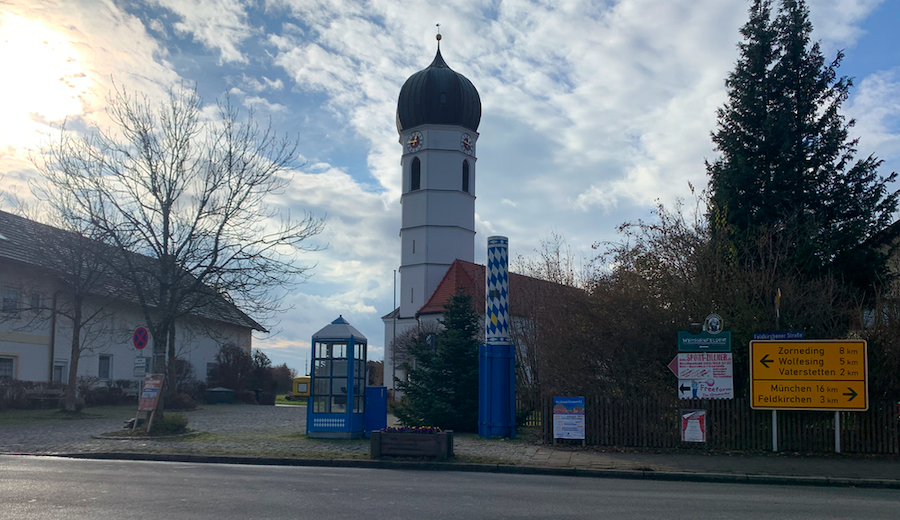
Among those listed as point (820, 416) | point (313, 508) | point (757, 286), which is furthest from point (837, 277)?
point (313, 508)

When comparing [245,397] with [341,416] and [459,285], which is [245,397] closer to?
[459,285]

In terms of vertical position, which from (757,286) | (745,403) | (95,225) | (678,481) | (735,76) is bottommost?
(678,481)

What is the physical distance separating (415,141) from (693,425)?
4286 centimetres

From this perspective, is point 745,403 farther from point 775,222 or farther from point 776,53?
point 776,53

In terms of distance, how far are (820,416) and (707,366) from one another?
270cm

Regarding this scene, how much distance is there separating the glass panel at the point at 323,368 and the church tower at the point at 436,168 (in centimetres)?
3682

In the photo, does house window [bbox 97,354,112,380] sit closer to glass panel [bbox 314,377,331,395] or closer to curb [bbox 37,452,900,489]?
glass panel [bbox 314,377,331,395]

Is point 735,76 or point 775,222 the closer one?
point 775,222

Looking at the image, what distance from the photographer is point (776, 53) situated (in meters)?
28.0

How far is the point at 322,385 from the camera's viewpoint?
19.3m

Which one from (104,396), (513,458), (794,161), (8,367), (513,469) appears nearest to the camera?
(513,469)

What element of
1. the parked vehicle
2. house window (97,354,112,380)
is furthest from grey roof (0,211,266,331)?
the parked vehicle

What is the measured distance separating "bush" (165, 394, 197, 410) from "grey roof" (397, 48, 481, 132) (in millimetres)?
28651

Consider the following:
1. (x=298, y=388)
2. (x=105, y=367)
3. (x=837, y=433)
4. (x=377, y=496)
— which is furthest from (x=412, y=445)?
(x=298, y=388)
